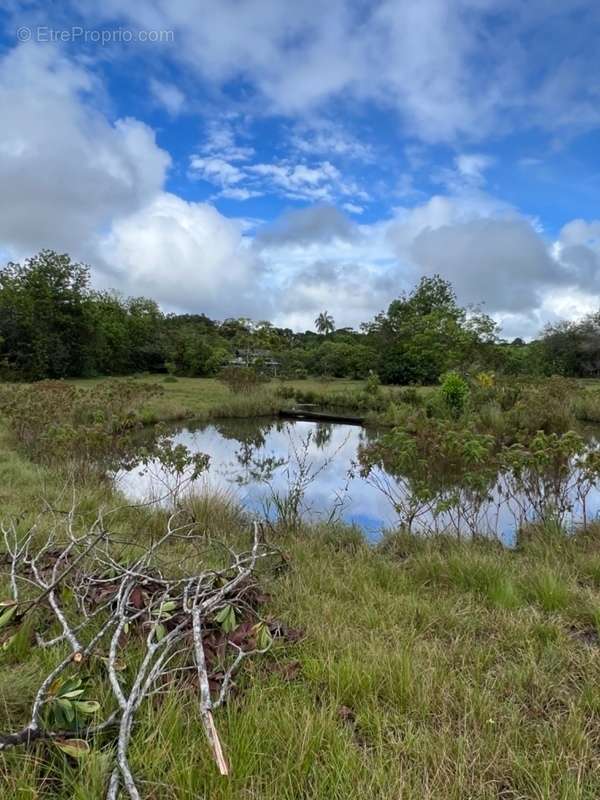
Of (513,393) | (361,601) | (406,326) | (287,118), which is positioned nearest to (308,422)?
(513,393)

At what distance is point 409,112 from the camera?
733 cm

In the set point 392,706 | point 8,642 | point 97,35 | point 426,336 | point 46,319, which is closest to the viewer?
point 392,706

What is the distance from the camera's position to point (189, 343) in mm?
31734

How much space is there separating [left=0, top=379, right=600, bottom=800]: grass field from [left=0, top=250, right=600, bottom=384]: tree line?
54.1 ft

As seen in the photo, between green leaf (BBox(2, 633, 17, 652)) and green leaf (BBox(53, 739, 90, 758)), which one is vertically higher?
green leaf (BBox(53, 739, 90, 758))

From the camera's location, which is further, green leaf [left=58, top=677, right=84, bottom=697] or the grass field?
green leaf [left=58, top=677, right=84, bottom=697]

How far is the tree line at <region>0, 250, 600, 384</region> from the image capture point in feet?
74.7

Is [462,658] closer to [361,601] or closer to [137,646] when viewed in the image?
A: [361,601]

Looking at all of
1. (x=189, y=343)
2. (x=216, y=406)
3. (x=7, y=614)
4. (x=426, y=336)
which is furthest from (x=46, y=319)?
(x=7, y=614)

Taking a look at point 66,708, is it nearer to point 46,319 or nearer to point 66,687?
point 66,687

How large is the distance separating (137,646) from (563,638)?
1789mm

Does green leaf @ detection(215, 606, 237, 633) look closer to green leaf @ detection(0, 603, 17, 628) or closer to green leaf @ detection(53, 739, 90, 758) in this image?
green leaf @ detection(53, 739, 90, 758)

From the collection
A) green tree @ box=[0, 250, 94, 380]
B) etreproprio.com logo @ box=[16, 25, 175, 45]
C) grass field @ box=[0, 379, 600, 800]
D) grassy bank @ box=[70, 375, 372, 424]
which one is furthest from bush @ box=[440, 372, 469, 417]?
green tree @ box=[0, 250, 94, 380]

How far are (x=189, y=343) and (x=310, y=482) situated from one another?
27.2 m
